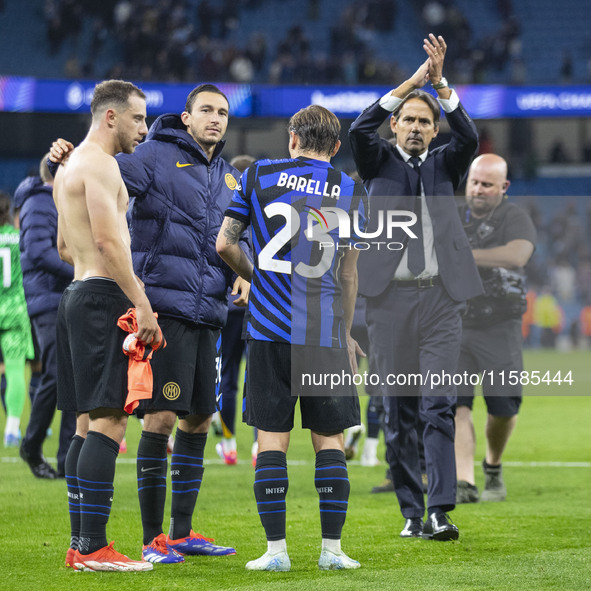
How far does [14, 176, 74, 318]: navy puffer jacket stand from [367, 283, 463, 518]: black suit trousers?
9.36 ft

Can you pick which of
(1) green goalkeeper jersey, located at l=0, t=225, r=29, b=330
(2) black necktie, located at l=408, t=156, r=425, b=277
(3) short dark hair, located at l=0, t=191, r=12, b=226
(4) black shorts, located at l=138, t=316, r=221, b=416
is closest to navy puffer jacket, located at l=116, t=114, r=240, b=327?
(4) black shorts, located at l=138, t=316, r=221, b=416

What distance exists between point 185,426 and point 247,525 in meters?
0.99

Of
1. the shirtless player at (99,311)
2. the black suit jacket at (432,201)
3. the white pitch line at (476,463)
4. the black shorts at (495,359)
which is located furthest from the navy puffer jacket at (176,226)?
the white pitch line at (476,463)

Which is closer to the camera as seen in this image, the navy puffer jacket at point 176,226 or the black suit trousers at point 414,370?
the navy puffer jacket at point 176,226

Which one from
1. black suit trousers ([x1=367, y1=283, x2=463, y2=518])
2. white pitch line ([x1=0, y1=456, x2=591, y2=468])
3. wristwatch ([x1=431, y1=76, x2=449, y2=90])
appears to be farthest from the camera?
white pitch line ([x1=0, y1=456, x2=591, y2=468])

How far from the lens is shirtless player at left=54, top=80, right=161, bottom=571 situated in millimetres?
4172

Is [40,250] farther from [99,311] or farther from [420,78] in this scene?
[420,78]

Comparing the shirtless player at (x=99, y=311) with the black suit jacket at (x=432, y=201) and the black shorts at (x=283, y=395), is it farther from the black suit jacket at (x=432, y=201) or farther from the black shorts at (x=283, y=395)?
the black suit jacket at (x=432, y=201)

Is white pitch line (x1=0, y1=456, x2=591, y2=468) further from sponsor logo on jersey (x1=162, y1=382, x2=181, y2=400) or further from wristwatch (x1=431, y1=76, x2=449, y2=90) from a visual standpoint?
wristwatch (x1=431, y1=76, x2=449, y2=90)

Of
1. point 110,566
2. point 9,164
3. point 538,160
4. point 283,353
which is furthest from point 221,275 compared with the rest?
point 538,160

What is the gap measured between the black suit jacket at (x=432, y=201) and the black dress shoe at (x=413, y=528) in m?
1.16

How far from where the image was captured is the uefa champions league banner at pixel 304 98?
2434 centimetres

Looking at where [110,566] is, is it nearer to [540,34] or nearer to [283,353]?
[283,353]

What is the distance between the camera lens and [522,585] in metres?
3.93
